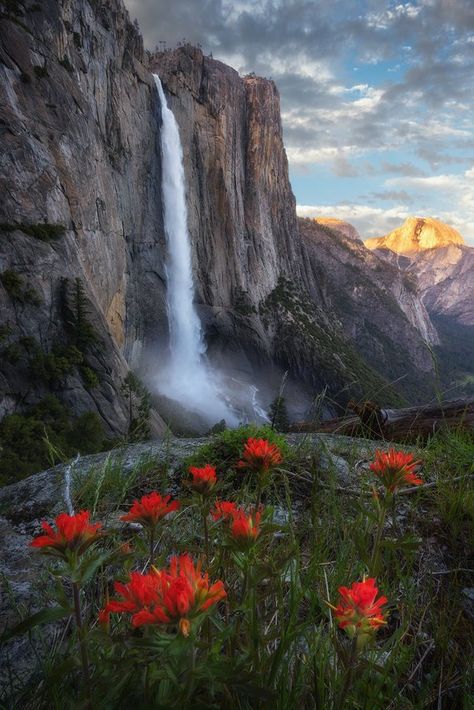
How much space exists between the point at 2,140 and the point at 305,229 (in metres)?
137

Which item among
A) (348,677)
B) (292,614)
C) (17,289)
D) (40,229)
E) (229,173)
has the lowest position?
(17,289)

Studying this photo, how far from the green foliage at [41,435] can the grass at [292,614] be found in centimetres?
1626

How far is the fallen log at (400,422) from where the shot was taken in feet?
13.9

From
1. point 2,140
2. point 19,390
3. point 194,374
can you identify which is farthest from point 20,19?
point 194,374

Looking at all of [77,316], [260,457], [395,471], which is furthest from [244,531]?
[77,316]

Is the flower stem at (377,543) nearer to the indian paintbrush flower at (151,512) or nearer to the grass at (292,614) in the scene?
the grass at (292,614)

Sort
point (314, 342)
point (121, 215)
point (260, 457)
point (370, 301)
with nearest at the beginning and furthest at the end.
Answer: point (260, 457), point (121, 215), point (314, 342), point (370, 301)

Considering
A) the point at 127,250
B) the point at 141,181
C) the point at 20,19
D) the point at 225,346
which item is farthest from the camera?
the point at 225,346

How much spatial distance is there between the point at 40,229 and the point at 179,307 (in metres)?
27.2

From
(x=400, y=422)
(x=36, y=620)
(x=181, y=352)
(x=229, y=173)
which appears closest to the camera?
(x=36, y=620)

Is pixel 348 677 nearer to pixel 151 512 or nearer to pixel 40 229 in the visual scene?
pixel 151 512

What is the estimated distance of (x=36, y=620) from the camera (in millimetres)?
899

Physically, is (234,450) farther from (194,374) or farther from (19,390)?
(194,374)

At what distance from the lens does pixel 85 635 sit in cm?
92
